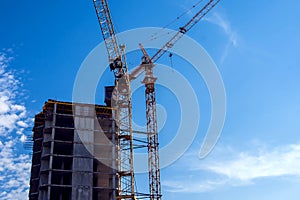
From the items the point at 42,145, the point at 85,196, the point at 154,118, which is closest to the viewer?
the point at 85,196

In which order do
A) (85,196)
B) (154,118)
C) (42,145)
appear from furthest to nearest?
(154,118) → (42,145) → (85,196)

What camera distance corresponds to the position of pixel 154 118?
83125mm

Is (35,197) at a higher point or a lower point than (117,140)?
lower

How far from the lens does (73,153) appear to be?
73.8 meters

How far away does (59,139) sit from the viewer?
78.0m

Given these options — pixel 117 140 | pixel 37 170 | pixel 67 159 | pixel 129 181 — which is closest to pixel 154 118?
pixel 117 140

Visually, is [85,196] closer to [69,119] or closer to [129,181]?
[129,181]

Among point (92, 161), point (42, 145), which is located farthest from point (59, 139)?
point (92, 161)

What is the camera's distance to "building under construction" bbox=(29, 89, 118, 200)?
234ft

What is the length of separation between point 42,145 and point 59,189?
8.91 meters

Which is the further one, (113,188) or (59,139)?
(59,139)

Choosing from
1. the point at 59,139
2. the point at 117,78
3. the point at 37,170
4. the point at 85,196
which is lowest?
the point at 85,196

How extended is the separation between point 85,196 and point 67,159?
8037mm

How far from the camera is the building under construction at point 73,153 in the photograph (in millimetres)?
71438
